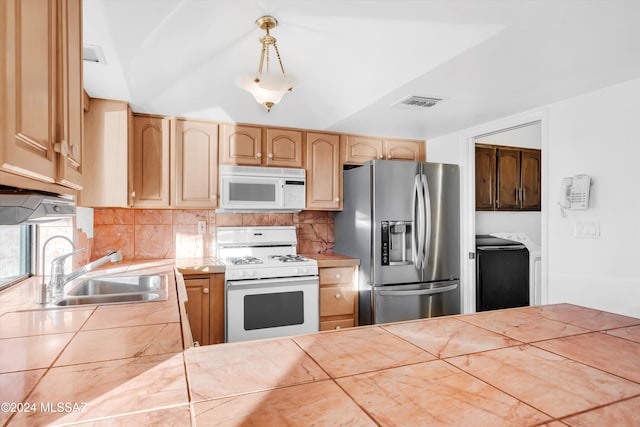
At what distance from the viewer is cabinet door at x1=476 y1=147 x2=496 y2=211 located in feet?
12.6

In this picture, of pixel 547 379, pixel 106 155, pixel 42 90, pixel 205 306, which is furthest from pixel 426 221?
pixel 42 90

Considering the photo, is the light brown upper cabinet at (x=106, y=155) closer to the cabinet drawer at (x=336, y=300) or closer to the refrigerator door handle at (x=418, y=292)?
the cabinet drawer at (x=336, y=300)

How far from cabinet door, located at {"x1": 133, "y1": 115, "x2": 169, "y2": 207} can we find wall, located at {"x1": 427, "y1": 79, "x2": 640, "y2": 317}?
9.43ft

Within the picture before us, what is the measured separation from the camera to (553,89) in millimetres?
2332

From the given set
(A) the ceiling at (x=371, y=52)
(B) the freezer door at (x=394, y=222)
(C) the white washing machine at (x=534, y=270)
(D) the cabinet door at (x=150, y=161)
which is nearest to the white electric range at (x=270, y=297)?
(B) the freezer door at (x=394, y=222)

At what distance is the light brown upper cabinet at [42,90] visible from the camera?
0.65 meters

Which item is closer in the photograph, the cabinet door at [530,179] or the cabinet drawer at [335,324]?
the cabinet drawer at [335,324]

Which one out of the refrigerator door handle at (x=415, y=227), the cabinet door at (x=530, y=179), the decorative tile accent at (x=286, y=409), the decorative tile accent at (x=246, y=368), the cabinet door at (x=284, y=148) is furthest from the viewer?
the cabinet door at (x=530, y=179)

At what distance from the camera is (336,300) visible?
3.16 m

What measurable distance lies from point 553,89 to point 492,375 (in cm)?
218

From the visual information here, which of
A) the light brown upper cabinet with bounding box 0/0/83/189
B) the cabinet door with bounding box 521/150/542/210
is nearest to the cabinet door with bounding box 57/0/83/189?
the light brown upper cabinet with bounding box 0/0/83/189

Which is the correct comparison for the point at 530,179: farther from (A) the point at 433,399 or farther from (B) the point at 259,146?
(A) the point at 433,399

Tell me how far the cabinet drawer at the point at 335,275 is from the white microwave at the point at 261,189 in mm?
633

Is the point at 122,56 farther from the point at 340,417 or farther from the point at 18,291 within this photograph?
the point at 340,417
